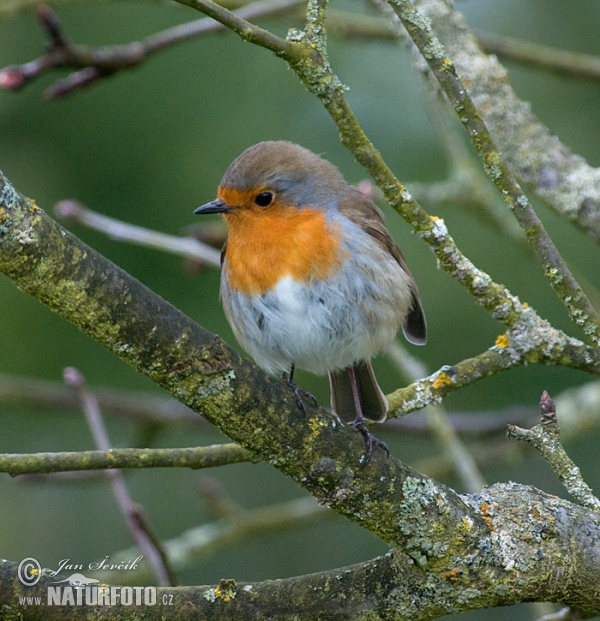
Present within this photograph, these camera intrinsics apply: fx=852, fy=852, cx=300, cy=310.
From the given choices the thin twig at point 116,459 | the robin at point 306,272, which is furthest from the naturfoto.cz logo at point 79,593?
the robin at point 306,272

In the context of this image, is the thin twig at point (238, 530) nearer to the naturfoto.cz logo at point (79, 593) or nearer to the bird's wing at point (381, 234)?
the bird's wing at point (381, 234)

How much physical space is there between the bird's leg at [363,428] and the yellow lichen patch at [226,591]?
1.57ft

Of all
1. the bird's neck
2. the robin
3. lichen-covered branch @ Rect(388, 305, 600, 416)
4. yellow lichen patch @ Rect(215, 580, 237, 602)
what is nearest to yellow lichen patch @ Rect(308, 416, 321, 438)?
yellow lichen patch @ Rect(215, 580, 237, 602)

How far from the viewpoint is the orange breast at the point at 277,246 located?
3627mm

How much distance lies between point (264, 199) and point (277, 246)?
32 cm

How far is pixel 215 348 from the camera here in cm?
212

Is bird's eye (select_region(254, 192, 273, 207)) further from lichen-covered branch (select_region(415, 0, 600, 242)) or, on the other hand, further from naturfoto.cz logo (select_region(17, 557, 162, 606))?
naturfoto.cz logo (select_region(17, 557, 162, 606))

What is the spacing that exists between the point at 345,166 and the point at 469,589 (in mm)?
3836

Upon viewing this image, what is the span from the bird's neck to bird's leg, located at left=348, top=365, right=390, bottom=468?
650 mm

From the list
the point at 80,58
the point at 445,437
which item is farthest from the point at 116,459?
the point at 80,58

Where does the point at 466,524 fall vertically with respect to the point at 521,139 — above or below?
below

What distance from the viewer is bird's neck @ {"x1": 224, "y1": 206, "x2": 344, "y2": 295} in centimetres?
363

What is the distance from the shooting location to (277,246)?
3688 mm

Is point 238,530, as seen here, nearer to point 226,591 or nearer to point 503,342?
point 503,342
